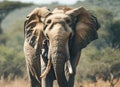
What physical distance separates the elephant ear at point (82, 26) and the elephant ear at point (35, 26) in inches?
15.8

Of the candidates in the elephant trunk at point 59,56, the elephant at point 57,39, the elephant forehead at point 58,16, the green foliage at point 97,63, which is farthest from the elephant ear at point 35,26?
the green foliage at point 97,63

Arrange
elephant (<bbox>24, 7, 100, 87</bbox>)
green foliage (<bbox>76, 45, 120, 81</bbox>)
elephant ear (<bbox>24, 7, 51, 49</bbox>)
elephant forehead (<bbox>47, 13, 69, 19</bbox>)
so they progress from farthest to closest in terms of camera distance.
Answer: green foliage (<bbox>76, 45, 120, 81</bbox>) → elephant ear (<bbox>24, 7, 51, 49</bbox>) → elephant forehead (<bbox>47, 13, 69, 19</bbox>) → elephant (<bbox>24, 7, 100, 87</bbox>)

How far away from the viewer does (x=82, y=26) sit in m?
10.7

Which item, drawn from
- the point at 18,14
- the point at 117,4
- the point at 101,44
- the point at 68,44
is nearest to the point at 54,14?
the point at 68,44

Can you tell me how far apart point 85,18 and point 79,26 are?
0.23 metres

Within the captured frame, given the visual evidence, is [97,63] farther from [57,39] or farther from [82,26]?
[57,39]

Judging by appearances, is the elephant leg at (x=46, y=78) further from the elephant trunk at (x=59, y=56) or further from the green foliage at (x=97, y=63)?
the green foliage at (x=97, y=63)

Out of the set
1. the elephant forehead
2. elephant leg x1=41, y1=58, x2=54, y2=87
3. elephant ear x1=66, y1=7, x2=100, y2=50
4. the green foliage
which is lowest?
the green foliage

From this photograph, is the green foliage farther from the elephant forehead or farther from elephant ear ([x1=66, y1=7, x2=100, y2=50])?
the elephant forehead

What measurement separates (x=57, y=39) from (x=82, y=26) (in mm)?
1042

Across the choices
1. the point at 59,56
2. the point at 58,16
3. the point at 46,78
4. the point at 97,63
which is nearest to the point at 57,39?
the point at 59,56

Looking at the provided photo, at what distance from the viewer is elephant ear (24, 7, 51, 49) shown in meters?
10.6

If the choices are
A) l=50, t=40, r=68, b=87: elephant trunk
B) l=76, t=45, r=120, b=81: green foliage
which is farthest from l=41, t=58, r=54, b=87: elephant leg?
l=76, t=45, r=120, b=81: green foliage

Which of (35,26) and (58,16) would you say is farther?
(35,26)
